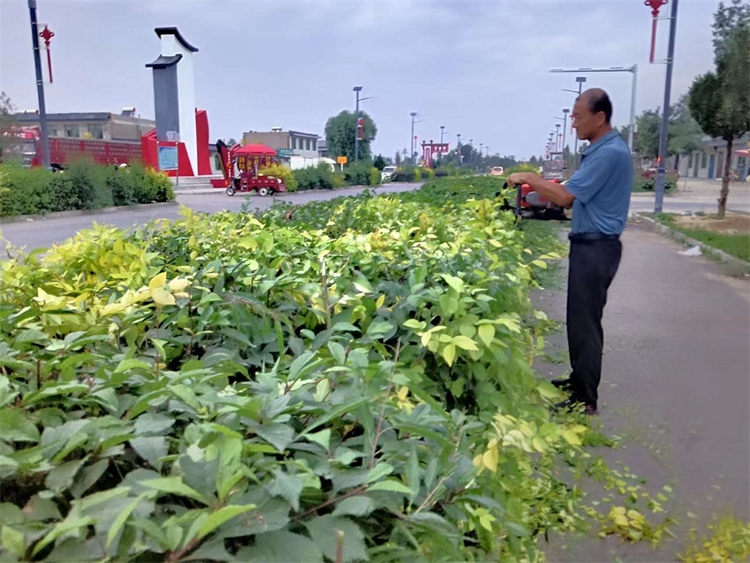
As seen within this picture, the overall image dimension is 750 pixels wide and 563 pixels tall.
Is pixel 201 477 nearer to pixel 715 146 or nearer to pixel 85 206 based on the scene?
pixel 85 206

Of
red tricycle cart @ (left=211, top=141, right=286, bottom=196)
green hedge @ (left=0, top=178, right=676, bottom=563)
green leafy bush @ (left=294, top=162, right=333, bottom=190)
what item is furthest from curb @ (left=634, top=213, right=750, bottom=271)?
green leafy bush @ (left=294, top=162, right=333, bottom=190)

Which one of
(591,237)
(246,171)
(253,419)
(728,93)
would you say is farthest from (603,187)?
(246,171)

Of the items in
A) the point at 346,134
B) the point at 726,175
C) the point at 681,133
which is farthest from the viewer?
the point at 346,134

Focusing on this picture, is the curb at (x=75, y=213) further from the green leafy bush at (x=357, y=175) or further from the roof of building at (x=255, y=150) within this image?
the green leafy bush at (x=357, y=175)

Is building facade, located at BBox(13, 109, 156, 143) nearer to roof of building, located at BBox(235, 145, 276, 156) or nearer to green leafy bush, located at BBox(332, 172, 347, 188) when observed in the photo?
Answer: green leafy bush, located at BBox(332, 172, 347, 188)

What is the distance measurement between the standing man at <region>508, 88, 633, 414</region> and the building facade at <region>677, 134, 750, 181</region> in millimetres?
51817

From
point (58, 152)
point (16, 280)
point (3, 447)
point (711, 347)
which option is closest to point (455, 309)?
point (3, 447)

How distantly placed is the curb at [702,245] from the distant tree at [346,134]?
44360 millimetres

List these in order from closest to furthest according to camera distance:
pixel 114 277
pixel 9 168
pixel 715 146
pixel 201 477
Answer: pixel 201 477, pixel 114 277, pixel 9 168, pixel 715 146

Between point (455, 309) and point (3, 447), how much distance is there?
121 cm

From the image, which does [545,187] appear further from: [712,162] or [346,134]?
[712,162]

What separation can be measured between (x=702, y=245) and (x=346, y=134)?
5005cm

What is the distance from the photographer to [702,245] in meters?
12.9

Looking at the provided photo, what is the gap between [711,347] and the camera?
601cm
